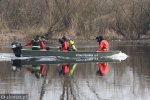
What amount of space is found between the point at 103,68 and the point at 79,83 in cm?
647

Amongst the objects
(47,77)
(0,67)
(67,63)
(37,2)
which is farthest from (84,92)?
(37,2)

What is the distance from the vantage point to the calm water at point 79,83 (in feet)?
57.8

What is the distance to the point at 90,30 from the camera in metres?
54.8

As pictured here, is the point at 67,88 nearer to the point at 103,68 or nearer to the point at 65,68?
the point at 65,68

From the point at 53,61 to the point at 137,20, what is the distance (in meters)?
28.0

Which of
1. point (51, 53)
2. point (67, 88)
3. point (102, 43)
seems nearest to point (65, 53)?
point (51, 53)

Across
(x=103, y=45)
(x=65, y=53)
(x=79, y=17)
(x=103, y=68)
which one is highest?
(x=79, y=17)

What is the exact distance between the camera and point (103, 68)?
27.0 meters

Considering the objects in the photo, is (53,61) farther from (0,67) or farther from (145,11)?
(145,11)

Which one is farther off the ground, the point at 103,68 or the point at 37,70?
the point at 37,70

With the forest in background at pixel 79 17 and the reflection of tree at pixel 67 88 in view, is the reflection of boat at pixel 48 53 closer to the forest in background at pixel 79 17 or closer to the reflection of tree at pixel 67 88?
the reflection of tree at pixel 67 88

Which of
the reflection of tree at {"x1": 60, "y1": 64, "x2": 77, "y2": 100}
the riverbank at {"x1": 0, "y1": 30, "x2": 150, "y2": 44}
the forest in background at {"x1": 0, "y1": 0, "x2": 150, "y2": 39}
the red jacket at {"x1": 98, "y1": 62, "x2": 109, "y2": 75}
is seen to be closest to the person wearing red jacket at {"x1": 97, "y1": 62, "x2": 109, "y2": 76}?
the red jacket at {"x1": 98, "y1": 62, "x2": 109, "y2": 75}

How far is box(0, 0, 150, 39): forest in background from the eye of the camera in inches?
2122

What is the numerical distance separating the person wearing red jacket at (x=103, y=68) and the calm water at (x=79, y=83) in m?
0.15
